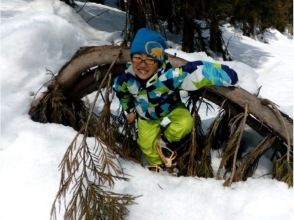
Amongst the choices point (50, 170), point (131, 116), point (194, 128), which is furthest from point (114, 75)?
point (50, 170)

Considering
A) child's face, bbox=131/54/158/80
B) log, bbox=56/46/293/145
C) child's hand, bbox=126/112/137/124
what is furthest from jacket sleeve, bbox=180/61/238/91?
child's hand, bbox=126/112/137/124

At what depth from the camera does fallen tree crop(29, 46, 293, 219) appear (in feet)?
10.1

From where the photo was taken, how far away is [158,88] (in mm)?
3145

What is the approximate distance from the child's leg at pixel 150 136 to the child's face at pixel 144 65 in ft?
1.28

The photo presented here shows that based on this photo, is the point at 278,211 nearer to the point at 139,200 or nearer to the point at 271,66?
the point at 139,200

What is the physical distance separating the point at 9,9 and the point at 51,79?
2793 millimetres

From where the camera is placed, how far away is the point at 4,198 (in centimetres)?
292

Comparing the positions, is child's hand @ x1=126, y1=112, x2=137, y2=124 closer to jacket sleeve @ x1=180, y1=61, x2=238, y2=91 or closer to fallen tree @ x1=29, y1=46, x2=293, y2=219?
Result: fallen tree @ x1=29, y1=46, x2=293, y2=219

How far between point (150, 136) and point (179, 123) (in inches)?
10.0

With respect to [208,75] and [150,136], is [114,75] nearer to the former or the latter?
[150,136]

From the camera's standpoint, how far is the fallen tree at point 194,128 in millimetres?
3064

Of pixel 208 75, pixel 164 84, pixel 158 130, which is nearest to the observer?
pixel 208 75

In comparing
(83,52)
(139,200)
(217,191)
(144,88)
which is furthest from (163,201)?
(83,52)

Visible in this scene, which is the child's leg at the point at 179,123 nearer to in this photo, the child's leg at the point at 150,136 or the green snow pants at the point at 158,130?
the green snow pants at the point at 158,130
